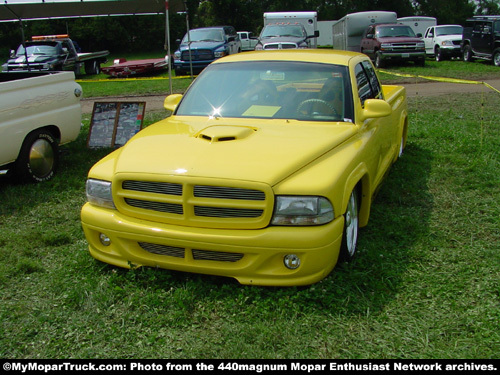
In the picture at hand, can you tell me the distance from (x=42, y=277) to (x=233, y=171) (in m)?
1.77

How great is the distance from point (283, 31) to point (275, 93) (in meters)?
16.7

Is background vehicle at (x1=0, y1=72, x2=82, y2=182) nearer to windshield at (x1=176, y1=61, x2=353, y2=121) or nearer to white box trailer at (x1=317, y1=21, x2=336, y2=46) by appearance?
windshield at (x1=176, y1=61, x2=353, y2=121)

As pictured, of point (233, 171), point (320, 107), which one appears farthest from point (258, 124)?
point (233, 171)

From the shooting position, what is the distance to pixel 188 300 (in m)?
3.49

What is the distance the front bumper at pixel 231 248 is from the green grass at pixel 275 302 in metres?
0.13

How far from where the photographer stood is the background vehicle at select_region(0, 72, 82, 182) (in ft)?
19.6

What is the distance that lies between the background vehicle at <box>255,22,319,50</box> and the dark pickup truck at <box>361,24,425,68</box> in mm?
2736

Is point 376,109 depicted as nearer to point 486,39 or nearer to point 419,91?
point 419,91

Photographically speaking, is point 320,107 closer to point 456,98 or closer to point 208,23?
point 456,98

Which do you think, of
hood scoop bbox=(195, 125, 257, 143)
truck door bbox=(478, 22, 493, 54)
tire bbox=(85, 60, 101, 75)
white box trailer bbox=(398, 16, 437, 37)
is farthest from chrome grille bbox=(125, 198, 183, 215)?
white box trailer bbox=(398, 16, 437, 37)

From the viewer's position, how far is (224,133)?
394cm

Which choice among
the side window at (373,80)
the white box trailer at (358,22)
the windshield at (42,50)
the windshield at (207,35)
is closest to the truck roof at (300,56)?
the side window at (373,80)

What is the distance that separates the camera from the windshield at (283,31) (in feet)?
66.8
